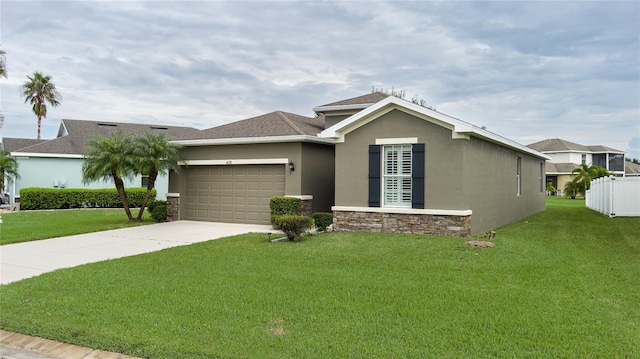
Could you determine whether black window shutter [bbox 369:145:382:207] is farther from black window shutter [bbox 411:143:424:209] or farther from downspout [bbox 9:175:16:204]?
downspout [bbox 9:175:16:204]

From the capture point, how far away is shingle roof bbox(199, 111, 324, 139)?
51.7 ft

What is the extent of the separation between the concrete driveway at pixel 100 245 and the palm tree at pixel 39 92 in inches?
1163

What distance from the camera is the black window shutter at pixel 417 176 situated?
1240cm

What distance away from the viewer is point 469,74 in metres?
21.1

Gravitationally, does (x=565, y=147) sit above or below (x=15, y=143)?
above

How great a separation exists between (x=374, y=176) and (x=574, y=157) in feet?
161

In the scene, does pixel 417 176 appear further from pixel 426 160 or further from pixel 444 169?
pixel 444 169

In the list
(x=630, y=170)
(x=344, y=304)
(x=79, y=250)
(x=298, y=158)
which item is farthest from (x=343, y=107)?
(x=630, y=170)

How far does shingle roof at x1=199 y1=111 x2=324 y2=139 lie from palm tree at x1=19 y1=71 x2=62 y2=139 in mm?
28374

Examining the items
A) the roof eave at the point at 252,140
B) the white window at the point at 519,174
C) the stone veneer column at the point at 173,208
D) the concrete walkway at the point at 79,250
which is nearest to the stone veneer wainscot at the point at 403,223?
the concrete walkway at the point at 79,250

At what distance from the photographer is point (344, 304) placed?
592cm

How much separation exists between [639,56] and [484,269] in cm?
1084

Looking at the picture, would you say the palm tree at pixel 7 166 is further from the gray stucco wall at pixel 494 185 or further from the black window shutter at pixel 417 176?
the gray stucco wall at pixel 494 185

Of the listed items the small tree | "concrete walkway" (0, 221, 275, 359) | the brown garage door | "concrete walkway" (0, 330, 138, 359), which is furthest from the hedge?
the small tree
